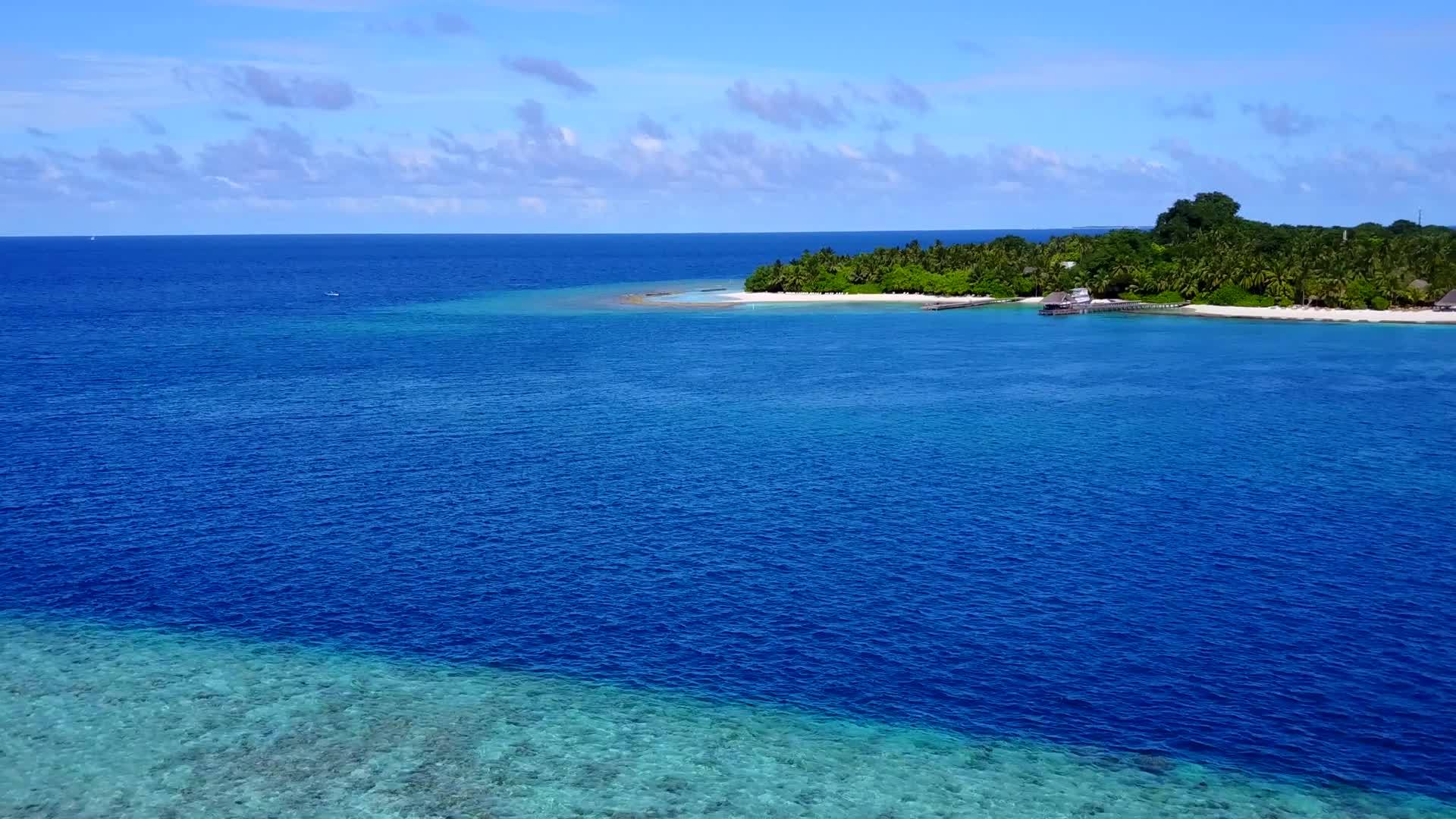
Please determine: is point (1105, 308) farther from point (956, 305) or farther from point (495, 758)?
point (495, 758)

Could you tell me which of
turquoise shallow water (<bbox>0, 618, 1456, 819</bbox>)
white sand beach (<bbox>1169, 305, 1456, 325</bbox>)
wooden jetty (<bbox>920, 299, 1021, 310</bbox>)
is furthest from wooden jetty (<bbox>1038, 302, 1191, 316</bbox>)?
turquoise shallow water (<bbox>0, 618, 1456, 819</bbox>)

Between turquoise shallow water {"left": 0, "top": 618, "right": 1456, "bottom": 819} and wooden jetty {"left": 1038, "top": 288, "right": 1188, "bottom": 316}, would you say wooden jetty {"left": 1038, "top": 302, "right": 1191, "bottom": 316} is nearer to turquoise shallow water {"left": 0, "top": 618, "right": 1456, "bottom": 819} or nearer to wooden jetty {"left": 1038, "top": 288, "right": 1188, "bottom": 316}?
wooden jetty {"left": 1038, "top": 288, "right": 1188, "bottom": 316}

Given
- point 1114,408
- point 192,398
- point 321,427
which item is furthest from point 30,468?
point 1114,408

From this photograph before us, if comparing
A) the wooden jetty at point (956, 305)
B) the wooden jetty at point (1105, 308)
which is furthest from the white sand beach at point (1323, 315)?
the wooden jetty at point (956, 305)

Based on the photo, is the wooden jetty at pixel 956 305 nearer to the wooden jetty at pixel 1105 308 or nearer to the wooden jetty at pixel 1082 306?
the wooden jetty at pixel 1082 306

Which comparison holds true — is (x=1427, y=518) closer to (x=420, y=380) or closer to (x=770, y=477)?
(x=770, y=477)

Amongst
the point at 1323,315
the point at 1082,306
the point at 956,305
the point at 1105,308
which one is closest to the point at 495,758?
the point at 1082,306

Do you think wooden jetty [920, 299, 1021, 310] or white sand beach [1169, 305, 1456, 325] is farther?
wooden jetty [920, 299, 1021, 310]
